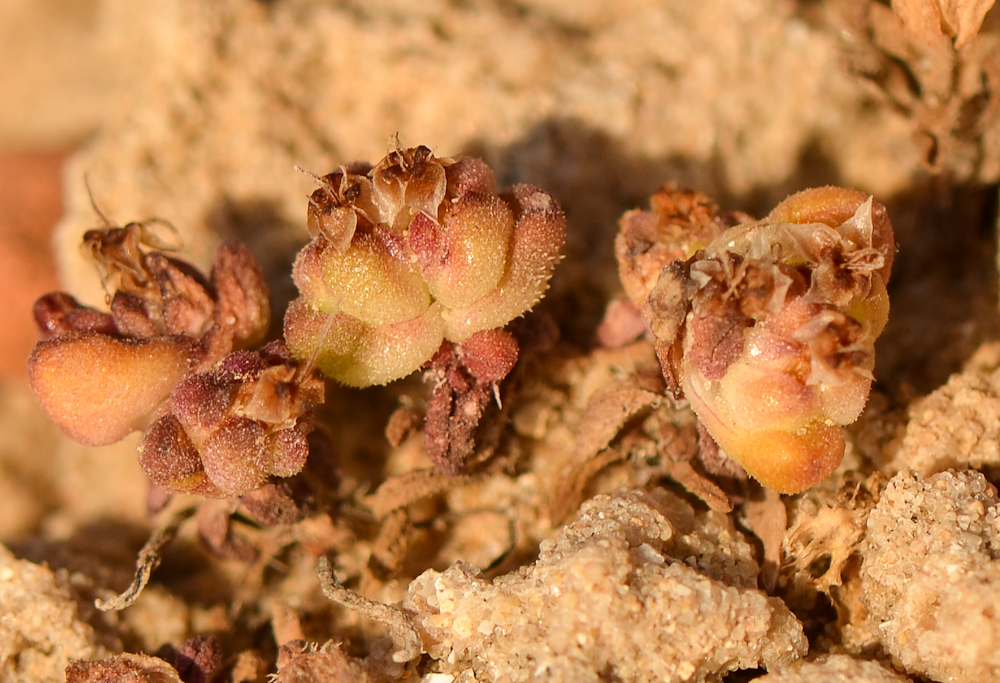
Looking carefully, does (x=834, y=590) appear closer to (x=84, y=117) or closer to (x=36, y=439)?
(x=36, y=439)

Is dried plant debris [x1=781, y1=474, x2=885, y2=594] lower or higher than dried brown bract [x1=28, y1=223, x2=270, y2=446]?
lower

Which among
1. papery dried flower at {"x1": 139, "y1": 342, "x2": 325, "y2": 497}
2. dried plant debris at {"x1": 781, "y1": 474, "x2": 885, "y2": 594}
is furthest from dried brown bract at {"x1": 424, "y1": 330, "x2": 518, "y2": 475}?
dried plant debris at {"x1": 781, "y1": 474, "x2": 885, "y2": 594}

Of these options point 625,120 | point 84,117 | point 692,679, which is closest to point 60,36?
point 84,117

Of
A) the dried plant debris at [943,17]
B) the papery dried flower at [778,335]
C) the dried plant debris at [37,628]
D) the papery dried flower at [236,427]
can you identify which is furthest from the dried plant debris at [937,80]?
the dried plant debris at [37,628]

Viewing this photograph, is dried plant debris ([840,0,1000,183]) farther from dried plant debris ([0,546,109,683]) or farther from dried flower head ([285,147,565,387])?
dried plant debris ([0,546,109,683])

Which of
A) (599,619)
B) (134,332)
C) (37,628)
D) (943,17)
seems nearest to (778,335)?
(599,619)
